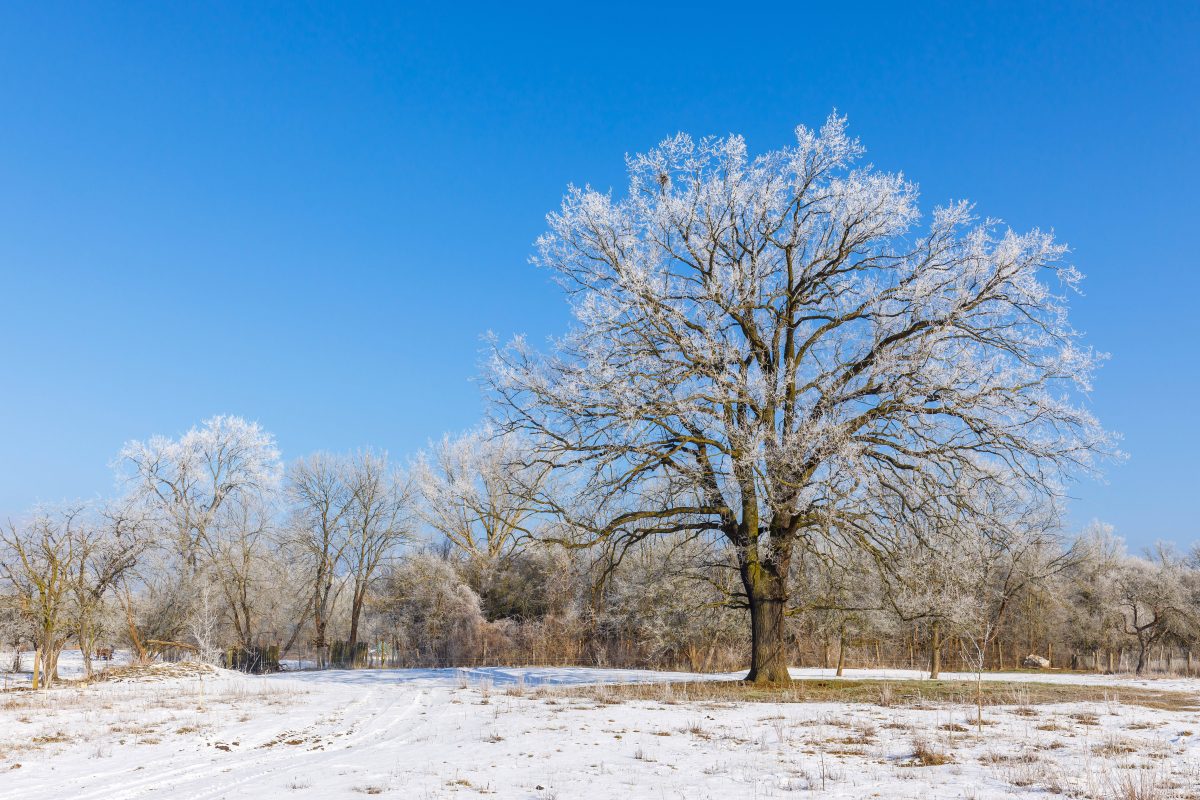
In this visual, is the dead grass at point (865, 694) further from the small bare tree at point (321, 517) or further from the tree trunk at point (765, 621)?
the small bare tree at point (321, 517)

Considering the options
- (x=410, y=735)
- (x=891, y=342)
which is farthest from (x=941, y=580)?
(x=410, y=735)

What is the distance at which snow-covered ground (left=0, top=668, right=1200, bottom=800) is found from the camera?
7.02 metres

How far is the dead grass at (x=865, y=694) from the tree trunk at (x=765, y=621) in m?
0.44

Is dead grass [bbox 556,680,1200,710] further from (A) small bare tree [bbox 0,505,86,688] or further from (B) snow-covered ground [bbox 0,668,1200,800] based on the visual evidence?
(A) small bare tree [bbox 0,505,86,688]

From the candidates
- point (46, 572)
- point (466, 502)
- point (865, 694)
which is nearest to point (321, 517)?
point (466, 502)

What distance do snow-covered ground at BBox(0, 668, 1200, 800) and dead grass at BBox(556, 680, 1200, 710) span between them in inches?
30.7

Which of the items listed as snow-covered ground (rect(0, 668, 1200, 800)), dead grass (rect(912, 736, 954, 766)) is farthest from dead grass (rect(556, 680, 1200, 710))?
dead grass (rect(912, 736, 954, 766))

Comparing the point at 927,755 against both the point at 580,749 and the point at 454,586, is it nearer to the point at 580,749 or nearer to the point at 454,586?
the point at 580,749

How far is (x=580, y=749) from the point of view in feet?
30.1

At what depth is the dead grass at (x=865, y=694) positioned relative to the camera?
14.2 meters

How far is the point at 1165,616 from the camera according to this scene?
3847cm

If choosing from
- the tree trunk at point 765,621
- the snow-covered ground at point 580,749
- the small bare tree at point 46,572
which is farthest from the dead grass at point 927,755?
the small bare tree at point 46,572

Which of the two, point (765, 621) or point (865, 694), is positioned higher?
point (765, 621)

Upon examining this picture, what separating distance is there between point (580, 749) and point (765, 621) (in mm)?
8457
